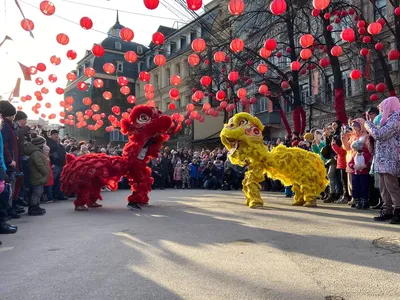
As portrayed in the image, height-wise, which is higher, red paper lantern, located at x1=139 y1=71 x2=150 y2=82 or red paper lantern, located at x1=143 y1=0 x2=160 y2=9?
red paper lantern, located at x1=139 y1=71 x2=150 y2=82

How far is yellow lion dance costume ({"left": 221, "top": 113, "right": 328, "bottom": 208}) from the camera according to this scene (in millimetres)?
8617

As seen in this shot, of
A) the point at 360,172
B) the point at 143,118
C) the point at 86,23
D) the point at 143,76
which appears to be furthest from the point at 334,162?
the point at 143,76

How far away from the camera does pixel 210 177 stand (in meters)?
17.2

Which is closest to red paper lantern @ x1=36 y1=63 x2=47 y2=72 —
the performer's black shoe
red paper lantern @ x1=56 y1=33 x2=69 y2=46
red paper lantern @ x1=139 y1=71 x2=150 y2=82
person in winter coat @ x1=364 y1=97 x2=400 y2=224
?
red paper lantern @ x1=56 y1=33 x2=69 y2=46

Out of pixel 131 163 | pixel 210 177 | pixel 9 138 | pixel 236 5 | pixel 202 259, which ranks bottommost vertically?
pixel 202 259

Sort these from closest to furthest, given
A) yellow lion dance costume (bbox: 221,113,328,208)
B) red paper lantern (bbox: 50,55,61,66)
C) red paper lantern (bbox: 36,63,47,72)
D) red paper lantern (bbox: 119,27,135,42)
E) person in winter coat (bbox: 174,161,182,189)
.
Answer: yellow lion dance costume (bbox: 221,113,328,208) < red paper lantern (bbox: 119,27,135,42) < red paper lantern (bbox: 50,55,61,66) < red paper lantern (bbox: 36,63,47,72) < person in winter coat (bbox: 174,161,182,189)

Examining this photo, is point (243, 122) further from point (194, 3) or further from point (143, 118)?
point (194, 3)

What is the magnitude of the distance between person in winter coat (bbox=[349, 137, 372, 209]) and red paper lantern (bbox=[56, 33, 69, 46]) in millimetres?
8593

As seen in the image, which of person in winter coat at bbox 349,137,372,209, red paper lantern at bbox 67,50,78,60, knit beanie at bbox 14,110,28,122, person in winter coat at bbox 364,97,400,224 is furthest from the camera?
red paper lantern at bbox 67,50,78,60

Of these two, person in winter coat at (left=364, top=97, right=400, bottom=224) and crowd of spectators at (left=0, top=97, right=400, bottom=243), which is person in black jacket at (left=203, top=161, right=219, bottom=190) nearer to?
crowd of spectators at (left=0, top=97, right=400, bottom=243)

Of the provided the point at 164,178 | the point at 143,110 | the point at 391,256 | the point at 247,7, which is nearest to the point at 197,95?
the point at 164,178

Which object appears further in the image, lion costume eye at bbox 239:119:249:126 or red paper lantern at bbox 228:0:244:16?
red paper lantern at bbox 228:0:244:16

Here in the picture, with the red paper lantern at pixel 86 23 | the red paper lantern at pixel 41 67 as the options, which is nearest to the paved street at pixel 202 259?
the red paper lantern at pixel 86 23

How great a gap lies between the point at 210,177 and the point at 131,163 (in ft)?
29.1
